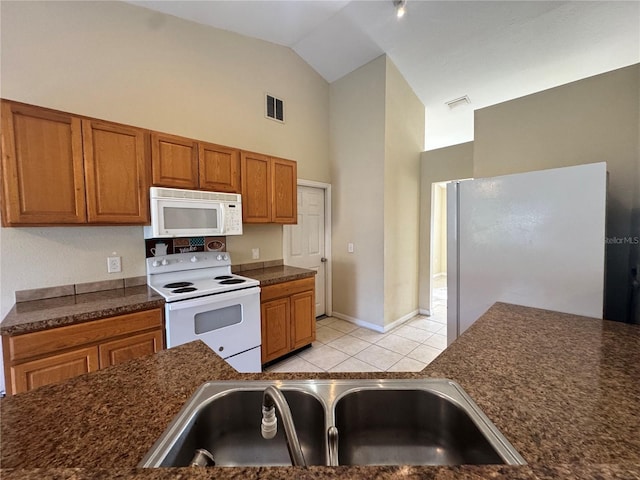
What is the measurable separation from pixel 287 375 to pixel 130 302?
152cm

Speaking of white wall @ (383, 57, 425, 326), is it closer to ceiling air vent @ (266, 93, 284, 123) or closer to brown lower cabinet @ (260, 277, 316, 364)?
brown lower cabinet @ (260, 277, 316, 364)

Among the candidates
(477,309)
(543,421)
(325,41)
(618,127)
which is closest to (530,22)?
(618,127)

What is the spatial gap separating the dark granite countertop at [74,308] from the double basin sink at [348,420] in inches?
52.4

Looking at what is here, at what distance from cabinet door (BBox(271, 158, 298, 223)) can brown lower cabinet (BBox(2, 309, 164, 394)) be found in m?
1.57

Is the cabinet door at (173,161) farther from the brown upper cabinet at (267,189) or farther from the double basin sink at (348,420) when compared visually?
the double basin sink at (348,420)

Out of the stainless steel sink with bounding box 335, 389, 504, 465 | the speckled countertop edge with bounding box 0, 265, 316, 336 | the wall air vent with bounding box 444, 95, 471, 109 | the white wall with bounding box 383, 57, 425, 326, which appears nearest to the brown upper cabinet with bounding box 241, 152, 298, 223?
the speckled countertop edge with bounding box 0, 265, 316, 336

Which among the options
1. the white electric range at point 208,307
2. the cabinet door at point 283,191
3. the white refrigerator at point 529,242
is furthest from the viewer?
the cabinet door at point 283,191

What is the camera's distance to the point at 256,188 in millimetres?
2783

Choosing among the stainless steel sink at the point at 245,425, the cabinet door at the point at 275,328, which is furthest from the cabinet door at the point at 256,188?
the stainless steel sink at the point at 245,425

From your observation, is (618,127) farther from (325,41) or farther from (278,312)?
(278,312)

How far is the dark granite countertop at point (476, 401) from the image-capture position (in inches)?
18.8

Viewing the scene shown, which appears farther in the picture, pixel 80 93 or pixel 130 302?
pixel 80 93

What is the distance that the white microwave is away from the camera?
81.2 inches

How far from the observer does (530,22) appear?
2721 millimetres
